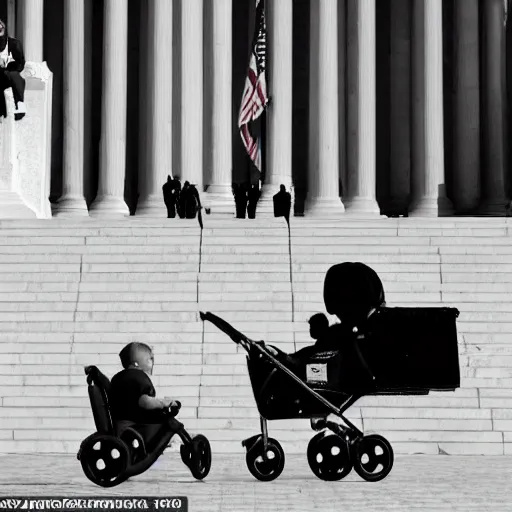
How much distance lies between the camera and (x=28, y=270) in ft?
153

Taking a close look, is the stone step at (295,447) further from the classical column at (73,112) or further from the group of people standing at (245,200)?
the classical column at (73,112)

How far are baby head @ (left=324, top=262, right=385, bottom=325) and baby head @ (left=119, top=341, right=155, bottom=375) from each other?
2.26 m

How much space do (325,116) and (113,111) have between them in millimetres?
9438

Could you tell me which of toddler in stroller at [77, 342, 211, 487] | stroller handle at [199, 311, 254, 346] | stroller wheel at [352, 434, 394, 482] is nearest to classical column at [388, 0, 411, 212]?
stroller wheel at [352, 434, 394, 482]

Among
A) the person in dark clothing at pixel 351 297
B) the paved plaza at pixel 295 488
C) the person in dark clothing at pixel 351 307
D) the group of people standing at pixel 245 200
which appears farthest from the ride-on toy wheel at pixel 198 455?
the group of people standing at pixel 245 200

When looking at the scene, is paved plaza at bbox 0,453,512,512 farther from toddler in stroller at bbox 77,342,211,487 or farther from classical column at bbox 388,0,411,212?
classical column at bbox 388,0,411,212

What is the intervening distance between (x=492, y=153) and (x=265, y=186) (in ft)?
37.4

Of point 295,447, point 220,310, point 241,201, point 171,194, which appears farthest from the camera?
point 171,194

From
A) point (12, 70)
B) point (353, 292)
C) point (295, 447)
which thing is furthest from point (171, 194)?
point (353, 292)

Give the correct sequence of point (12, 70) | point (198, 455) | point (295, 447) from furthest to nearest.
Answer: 1. point (12, 70)
2. point (295, 447)
3. point (198, 455)

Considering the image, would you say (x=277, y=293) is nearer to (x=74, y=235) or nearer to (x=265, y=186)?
(x=74, y=235)

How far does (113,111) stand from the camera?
246 ft

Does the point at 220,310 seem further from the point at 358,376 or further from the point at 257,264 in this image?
the point at 358,376

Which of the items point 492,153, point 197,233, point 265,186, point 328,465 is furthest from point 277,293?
point 492,153
